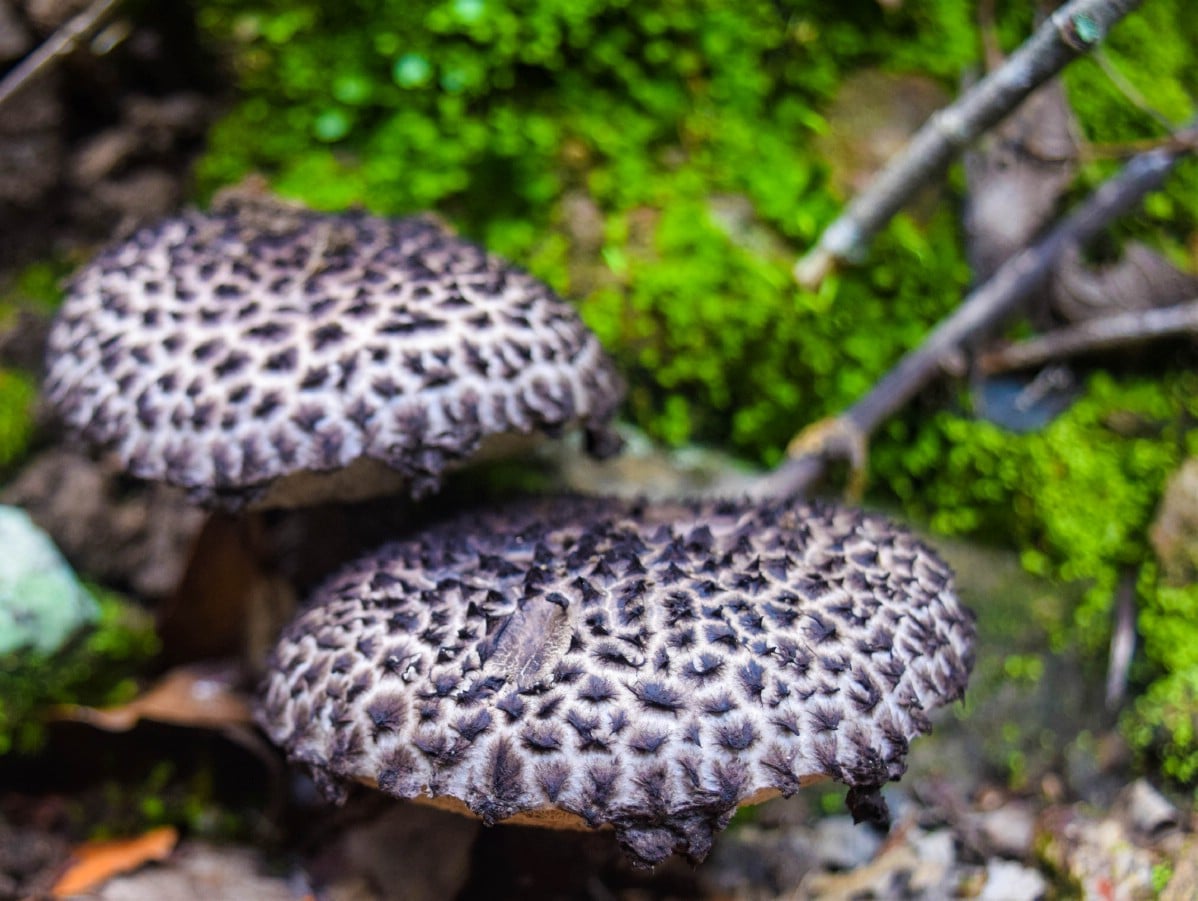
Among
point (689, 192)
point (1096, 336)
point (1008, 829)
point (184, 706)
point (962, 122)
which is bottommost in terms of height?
point (1008, 829)

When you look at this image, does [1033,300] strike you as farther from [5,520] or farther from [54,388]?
[5,520]

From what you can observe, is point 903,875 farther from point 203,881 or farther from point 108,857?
point 108,857

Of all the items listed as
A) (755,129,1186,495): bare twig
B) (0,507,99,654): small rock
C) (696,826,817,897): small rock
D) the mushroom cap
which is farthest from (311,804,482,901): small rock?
(755,129,1186,495): bare twig

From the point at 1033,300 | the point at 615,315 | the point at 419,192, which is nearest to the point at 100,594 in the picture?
the point at 419,192

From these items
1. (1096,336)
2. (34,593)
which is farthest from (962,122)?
(34,593)

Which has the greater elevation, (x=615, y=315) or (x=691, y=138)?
(x=691, y=138)

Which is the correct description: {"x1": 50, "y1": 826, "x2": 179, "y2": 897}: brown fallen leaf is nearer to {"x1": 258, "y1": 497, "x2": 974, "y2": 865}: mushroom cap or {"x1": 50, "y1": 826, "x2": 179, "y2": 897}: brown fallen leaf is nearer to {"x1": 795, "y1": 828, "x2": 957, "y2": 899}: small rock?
{"x1": 258, "y1": 497, "x2": 974, "y2": 865}: mushroom cap

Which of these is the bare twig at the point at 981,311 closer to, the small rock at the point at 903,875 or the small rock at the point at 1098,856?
the small rock at the point at 903,875
